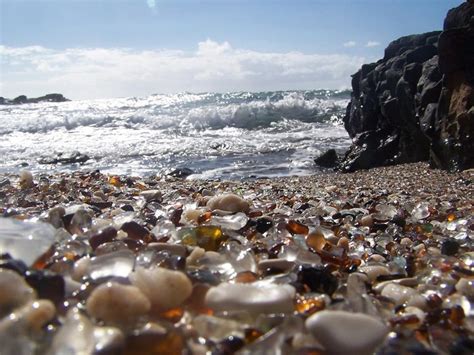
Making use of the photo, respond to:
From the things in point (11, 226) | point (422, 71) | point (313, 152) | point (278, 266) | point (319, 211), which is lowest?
point (313, 152)

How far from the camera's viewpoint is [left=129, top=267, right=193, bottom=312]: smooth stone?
873mm

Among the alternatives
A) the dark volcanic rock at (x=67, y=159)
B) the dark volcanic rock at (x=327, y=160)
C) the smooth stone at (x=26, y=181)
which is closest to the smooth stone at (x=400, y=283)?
the smooth stone at (x=26, y=181)

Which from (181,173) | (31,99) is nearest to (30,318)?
(181,173)

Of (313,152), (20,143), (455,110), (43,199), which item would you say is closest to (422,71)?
(455,110)

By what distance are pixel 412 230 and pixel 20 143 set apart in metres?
15.2

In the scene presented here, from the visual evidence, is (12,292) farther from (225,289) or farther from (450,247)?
(450,247)

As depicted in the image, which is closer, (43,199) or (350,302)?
(350,302)

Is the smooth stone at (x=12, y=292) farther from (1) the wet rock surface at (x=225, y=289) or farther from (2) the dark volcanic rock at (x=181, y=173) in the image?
(2) the dark volcanic rock at (x=181, y=173)

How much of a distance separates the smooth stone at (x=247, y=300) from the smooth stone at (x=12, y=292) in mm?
360

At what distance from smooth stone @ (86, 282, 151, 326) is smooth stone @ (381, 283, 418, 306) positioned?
0.65 m

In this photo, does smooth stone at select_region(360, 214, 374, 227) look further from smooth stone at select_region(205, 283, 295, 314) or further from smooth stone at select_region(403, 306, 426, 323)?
smooth stone at select_region(205, 283, 295, 314)

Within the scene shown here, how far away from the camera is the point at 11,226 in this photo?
119 centimetres

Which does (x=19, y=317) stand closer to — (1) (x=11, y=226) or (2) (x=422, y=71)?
(1) (x=11, y=226)

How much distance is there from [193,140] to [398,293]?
14.4m
